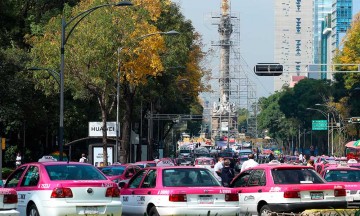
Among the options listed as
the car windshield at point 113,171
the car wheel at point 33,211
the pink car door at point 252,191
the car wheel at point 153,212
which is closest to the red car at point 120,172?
the car windshield at point 113,171

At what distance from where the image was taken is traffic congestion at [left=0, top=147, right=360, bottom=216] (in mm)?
19547

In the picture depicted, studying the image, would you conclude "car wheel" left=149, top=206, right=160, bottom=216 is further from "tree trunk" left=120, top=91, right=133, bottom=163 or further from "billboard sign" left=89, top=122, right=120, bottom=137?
"tree trunk" left=120, top=91, right=133, bottom=163

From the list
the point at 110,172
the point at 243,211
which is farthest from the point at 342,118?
the point at 243,211

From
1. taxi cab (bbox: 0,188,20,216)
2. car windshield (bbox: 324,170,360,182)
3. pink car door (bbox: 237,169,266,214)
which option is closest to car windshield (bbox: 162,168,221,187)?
pink car door (bbox: 237,169,266,214)

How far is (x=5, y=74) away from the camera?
54062 millimetres

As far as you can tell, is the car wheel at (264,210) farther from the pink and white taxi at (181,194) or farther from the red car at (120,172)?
the red car at (120,172)

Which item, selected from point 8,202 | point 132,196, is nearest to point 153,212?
point 132,196

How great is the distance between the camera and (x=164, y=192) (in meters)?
20.7

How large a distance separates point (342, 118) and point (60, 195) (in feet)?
311

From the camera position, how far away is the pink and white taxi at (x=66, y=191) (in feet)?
63.7

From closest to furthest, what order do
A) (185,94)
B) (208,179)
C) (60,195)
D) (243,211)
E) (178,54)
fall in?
(60,195)
(208,179)
(243,211)
(178,54)
(185,94)

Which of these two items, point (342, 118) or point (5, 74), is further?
point (342, 118)

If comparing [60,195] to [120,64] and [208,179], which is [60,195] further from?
[120,64]

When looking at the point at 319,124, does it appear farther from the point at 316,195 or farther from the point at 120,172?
the point at 316,195
